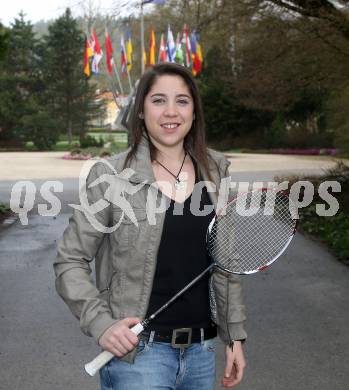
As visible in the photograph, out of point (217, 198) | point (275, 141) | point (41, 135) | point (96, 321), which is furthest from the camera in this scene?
point (41, 135)

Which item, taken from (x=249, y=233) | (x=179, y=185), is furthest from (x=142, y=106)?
(x=249, y=233)

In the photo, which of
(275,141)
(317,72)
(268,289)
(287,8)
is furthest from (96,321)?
(275,141)

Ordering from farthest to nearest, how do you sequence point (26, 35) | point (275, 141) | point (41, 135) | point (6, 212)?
point (26, 35)
point (41, 135)
point (275, 141)
point (6, 212)

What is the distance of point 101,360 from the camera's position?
83.4 inches

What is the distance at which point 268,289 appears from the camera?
25.0ft

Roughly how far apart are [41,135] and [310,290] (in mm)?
46721

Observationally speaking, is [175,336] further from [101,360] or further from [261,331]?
[261,331]

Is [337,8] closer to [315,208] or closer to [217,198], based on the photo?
[315,208]

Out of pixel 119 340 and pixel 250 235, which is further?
pixel 250 235

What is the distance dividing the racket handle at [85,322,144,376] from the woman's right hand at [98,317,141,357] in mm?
21

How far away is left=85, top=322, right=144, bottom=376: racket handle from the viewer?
2081 millimetres

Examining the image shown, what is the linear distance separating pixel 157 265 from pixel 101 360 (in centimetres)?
42

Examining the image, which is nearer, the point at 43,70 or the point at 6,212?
the point at 6,212

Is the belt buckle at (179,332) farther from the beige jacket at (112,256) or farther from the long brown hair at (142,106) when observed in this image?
the long brown hair at (142,106)
